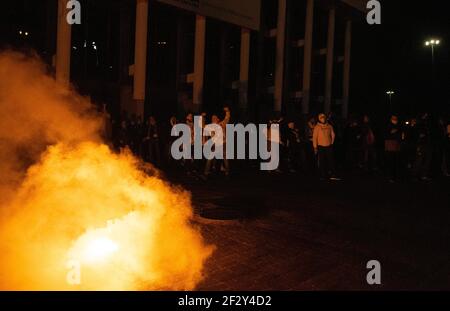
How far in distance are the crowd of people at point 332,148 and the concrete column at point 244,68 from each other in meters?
5.16

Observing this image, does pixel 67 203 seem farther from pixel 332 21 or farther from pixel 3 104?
pixel 332 21

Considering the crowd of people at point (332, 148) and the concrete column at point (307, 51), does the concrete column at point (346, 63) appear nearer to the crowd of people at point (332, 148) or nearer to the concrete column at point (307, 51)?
the concrete column at point (307, 51)

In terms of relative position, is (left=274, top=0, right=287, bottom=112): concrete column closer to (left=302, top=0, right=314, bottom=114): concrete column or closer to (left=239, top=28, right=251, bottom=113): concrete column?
(left=239, top=28, right=251, bottom=113): concrete column

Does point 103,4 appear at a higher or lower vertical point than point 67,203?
higher

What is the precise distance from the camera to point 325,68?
28516 mm

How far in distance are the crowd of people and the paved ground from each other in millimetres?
2035

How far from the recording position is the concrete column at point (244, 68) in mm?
21203

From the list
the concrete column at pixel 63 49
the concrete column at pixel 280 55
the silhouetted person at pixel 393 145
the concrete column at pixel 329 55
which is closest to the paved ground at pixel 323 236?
the silhouetted person at pixel 393 145

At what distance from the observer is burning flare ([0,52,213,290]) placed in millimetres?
4754

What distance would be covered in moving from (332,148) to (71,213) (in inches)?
337

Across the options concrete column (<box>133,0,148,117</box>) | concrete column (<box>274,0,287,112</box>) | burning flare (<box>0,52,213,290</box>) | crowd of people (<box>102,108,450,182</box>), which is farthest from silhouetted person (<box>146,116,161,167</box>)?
concrete column (<box>274,0,287,112</box>)
